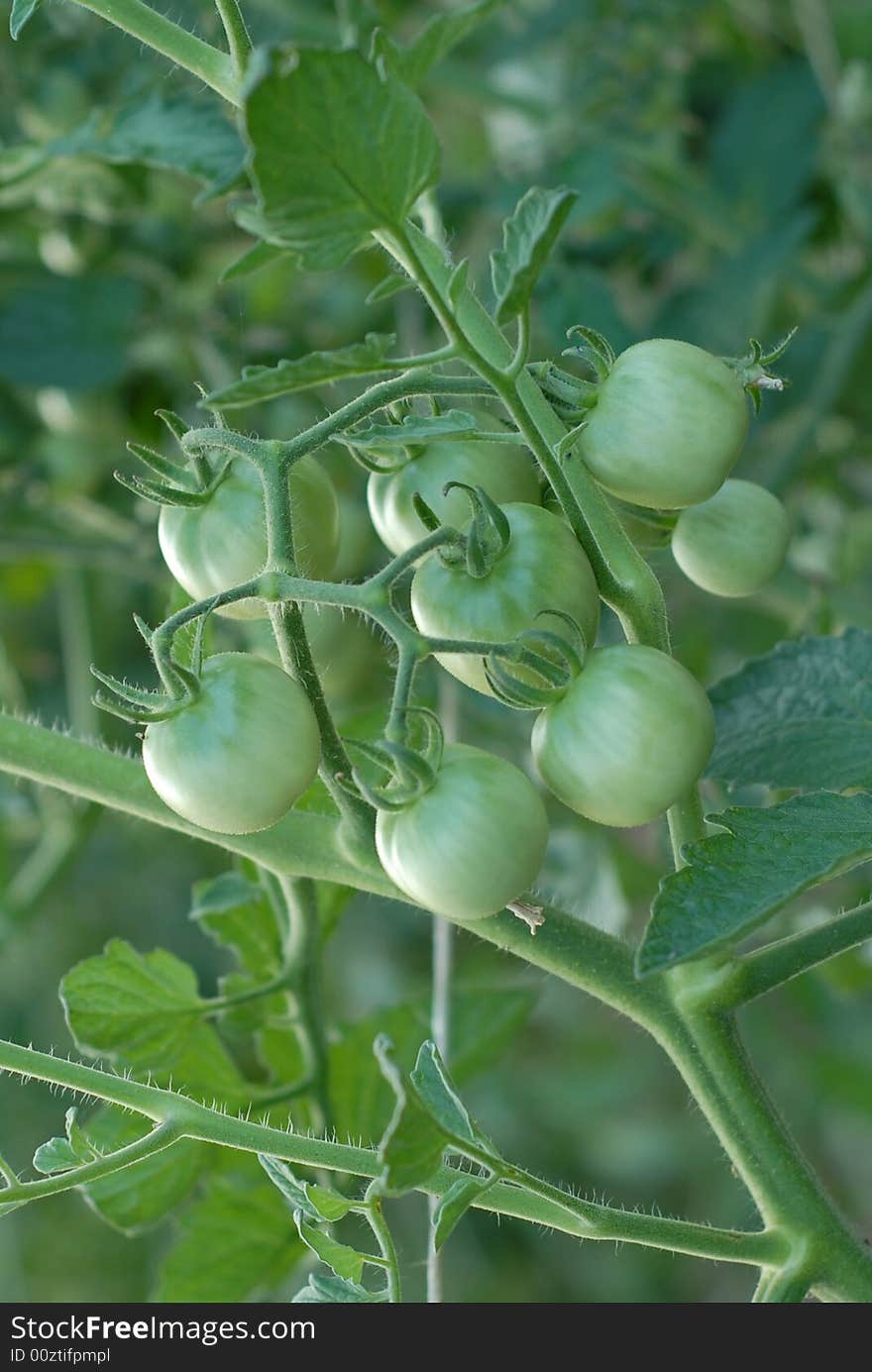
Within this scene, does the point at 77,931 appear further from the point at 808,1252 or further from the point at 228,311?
the point at 808,1252

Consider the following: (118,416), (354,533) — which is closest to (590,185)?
(354,533)

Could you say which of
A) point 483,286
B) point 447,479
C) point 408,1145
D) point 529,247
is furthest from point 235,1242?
point 483,286

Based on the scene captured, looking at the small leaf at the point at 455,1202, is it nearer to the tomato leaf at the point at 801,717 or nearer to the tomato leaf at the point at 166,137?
the tomato leaf at the point at 801,717

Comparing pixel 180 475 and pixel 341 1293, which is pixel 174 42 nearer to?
pixel 180 475

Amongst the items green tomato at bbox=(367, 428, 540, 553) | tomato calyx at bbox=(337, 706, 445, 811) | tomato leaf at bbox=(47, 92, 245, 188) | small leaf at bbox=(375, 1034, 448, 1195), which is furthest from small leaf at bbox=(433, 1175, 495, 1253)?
tomato leaf at bbox=(47, 92, 245, 188)

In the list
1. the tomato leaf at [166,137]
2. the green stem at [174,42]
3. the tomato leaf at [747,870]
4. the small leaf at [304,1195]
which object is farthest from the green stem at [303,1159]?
the tomato leaf at [166,137]

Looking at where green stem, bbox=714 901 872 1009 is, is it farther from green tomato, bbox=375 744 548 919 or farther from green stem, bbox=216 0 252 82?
green stem, bbox=216 0 252 82

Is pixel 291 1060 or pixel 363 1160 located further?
pixel 291 1060

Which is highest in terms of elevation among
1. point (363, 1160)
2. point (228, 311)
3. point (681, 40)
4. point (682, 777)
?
point (681, 40)

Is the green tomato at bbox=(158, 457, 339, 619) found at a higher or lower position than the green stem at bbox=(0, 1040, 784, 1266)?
higher
